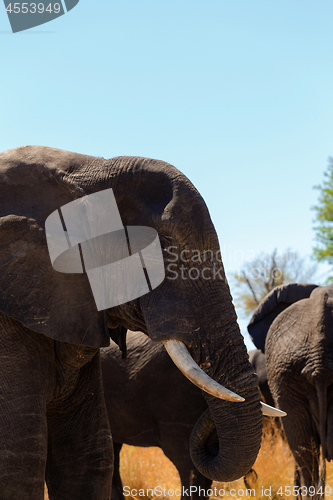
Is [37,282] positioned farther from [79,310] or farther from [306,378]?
[306,378]

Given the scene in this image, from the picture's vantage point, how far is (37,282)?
112 inches

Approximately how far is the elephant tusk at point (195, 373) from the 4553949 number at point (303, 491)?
2.79m

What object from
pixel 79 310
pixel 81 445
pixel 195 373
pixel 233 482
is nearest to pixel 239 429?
pixel 195 373

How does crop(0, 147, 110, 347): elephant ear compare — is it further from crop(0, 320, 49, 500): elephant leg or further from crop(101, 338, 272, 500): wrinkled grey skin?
crop(101, 338, 272, 500): wrinkled grey skin

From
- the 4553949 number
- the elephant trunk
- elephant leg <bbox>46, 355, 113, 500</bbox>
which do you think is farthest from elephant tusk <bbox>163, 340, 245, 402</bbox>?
the 4553949 number

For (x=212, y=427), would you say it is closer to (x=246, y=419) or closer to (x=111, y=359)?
(x=246, y=419)

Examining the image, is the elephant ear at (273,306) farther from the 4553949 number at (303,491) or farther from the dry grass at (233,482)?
the 4553949 number at (303,491)

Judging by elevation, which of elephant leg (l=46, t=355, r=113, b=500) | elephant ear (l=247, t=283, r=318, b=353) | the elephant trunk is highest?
the elephant trunk

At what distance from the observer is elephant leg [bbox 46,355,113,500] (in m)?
3.27

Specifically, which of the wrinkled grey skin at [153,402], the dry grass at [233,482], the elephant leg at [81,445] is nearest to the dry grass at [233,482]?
the dry grass at [233,482]

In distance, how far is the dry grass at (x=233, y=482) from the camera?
20.4ft

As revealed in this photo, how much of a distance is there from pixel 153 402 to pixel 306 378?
53.7 inches

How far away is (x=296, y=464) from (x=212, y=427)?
2699 millimetres

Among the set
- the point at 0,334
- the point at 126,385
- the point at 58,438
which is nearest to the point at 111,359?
the point at 126,385
